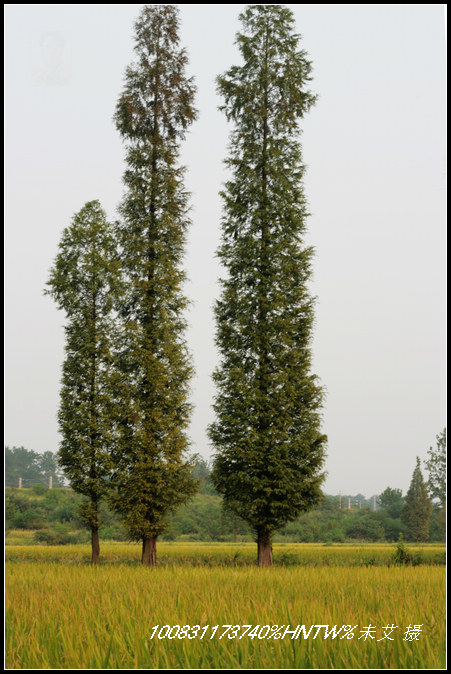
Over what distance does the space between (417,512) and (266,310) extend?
159 feet

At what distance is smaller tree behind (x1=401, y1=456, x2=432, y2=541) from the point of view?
61.6m

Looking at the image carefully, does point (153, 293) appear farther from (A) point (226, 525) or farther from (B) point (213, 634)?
(A) point (226, 525)

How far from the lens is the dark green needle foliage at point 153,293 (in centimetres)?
2206

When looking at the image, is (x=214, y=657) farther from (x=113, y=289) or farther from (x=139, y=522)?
(x=113, y=289)

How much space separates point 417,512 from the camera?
62.4 m

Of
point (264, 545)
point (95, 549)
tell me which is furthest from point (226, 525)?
point (264, 545)

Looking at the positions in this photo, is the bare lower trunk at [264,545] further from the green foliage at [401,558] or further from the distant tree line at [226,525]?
the distant tree line at [226,525]

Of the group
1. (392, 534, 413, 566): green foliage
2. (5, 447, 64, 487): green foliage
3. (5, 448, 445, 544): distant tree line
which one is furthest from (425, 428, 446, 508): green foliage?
(5, 447, 64, 487): green foliage

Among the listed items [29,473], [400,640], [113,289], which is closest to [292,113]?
[113,289]

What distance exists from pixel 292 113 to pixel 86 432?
16.6 m

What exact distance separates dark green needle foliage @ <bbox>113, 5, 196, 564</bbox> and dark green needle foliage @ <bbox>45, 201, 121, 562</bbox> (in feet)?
5.13

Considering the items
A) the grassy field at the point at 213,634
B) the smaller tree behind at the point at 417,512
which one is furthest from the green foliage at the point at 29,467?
the grassy field at the point at 213,634

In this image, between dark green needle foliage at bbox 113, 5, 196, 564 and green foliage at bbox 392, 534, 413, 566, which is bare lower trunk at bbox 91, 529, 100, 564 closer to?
dark green needle foliage at bbox 113, 5, 196, 564

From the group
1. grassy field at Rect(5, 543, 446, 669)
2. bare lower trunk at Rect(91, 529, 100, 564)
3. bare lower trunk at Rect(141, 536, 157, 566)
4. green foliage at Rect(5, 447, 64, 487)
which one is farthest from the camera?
green foliage at Rect(5, 447, 64, 487)
